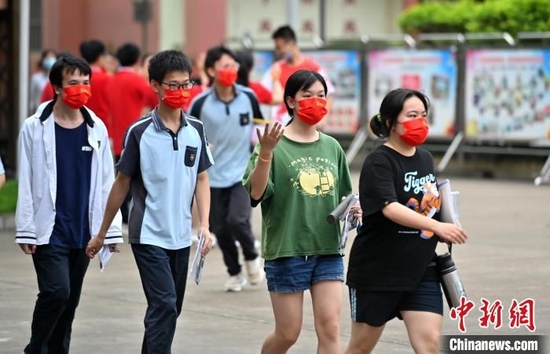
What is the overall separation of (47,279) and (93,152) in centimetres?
73

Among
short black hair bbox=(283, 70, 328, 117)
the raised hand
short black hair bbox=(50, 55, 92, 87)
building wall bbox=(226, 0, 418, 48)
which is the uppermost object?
building wall bbox=(226, 0, 418, 48)

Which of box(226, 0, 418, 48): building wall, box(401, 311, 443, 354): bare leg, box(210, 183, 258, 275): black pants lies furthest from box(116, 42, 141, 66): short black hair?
box(226, 0, 418, 48): building wall

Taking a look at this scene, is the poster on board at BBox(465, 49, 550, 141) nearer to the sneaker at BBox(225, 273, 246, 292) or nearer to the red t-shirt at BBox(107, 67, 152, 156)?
the red t-shirt at BBox(107, 67, 152, 156)

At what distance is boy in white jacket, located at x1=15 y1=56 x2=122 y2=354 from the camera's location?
285 inches

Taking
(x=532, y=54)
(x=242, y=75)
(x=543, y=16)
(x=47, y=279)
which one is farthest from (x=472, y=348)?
(x=543, y=16)

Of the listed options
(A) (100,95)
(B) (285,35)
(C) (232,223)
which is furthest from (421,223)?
(A) (100,95)

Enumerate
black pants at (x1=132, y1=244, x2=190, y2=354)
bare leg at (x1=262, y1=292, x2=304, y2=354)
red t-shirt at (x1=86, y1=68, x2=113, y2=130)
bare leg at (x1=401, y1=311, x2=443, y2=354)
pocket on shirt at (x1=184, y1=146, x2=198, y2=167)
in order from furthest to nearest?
red t-shirt at (x1=86, y1=68, x2=113, y2=130)
pocket on shirt at (x1=184, y1=146, x2=198, y2=167)
black pants at (x1=132, y1=244, x2=190, y2=354)
bare leg at (x1=262, y1=292, x2=304, y2=354)
bare leg at (x1=401, y1=311, x2=443, y2=354)

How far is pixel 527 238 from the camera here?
13219mm

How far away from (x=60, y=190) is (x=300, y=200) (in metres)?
1.42

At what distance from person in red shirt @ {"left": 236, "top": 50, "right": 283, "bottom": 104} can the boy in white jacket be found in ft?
14.9

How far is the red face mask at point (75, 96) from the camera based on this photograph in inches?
287

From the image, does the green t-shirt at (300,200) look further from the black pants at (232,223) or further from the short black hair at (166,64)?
the black pants at (232,223)

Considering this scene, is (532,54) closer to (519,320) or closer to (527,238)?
(527,238)

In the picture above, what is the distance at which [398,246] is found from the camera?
6.22 metres
